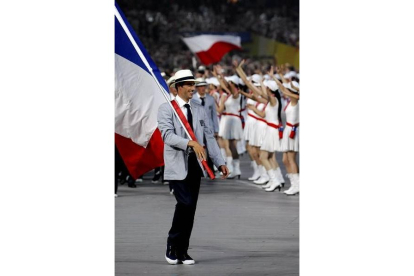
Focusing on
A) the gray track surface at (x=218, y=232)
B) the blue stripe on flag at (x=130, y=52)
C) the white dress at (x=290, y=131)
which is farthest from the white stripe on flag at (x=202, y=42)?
the blue stripe on flag at (x=130, y=52)

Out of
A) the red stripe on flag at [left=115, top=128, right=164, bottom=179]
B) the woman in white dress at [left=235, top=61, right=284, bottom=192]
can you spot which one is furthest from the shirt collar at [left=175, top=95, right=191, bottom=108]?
the woman in white dress at [left=235, top=61, right=284, bottom=192]

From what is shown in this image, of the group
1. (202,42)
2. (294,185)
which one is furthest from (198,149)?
(202,42)

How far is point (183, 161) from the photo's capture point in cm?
944

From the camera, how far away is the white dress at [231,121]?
19.5m

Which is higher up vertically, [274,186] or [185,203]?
[185,203]

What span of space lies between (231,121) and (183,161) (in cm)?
1018

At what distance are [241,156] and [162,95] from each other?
14406 mm

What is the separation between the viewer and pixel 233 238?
36.9 ft

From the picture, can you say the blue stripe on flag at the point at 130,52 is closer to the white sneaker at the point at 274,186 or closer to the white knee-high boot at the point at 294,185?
the white knee-high boot at the point at 294,185

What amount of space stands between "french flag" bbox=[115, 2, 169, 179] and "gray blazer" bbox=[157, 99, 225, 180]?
1.16ft

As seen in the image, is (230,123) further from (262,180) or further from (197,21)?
(197,21)

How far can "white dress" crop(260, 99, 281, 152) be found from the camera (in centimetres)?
1625
